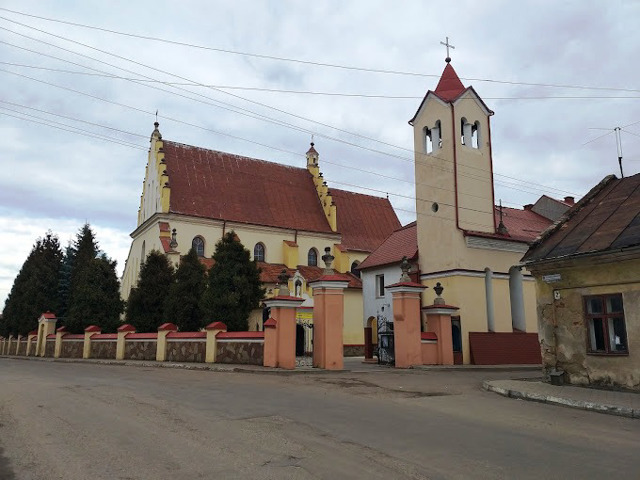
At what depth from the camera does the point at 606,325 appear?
40.8ft

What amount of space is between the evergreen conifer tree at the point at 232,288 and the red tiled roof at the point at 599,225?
11583 millimetres

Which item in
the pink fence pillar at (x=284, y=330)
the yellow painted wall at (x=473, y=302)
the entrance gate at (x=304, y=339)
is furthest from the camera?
the entrance gate at (x=304, y=339)

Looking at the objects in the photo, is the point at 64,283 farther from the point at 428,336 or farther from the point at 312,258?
the point at 428,336

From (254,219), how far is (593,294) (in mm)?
25518

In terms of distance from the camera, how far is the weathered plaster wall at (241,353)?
17.9 m

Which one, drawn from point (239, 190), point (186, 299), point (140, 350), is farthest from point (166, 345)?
point (239, 190)

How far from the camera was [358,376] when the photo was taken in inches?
614

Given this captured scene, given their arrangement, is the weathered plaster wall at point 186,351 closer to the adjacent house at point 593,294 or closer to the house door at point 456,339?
the house door at point 456,339

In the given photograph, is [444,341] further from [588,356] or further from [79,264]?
[79,264]

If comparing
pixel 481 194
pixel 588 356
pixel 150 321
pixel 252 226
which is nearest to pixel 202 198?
pixel 252 226

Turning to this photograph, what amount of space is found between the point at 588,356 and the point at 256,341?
32.8 ft

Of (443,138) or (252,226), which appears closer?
(443,138)

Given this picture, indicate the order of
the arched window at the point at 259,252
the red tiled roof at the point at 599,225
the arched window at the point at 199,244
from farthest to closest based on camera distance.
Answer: the arched window at the point at 259,252 < the arched window at the point at 199,244 < the red tiled roof at the point at 599,225

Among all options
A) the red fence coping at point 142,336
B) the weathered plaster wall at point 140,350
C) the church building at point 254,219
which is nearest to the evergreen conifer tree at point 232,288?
the red fence coping at point 142,336
